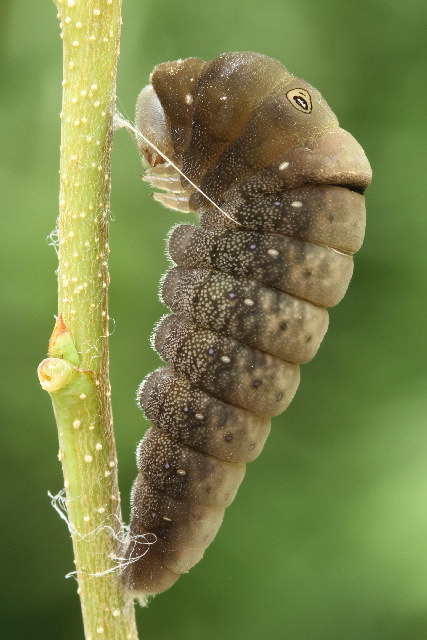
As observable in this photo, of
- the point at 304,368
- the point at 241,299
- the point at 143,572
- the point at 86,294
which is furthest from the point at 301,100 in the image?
the point at 304,368

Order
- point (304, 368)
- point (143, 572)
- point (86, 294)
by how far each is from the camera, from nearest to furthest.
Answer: point (86, 294) < point (143, 572) < point (304, 368)

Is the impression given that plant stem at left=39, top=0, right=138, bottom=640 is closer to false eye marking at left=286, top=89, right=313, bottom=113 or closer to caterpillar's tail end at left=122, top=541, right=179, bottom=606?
caterpillar's tail end at left=122, top=541, right=179, bottom=606

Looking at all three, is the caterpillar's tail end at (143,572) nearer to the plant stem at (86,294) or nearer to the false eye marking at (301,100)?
the plant stem at (86,294)

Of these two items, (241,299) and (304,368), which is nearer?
(241,299)

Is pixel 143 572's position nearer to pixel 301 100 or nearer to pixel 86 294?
pixel 86 294

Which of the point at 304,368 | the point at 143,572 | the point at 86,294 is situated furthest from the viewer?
the point at 304,368

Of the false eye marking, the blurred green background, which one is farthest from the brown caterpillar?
the blurred green background

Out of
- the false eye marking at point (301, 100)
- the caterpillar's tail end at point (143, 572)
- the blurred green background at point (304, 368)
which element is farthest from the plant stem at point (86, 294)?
the blurred green background at point (304, 368)

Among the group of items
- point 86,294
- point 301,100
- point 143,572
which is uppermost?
point 301,100
